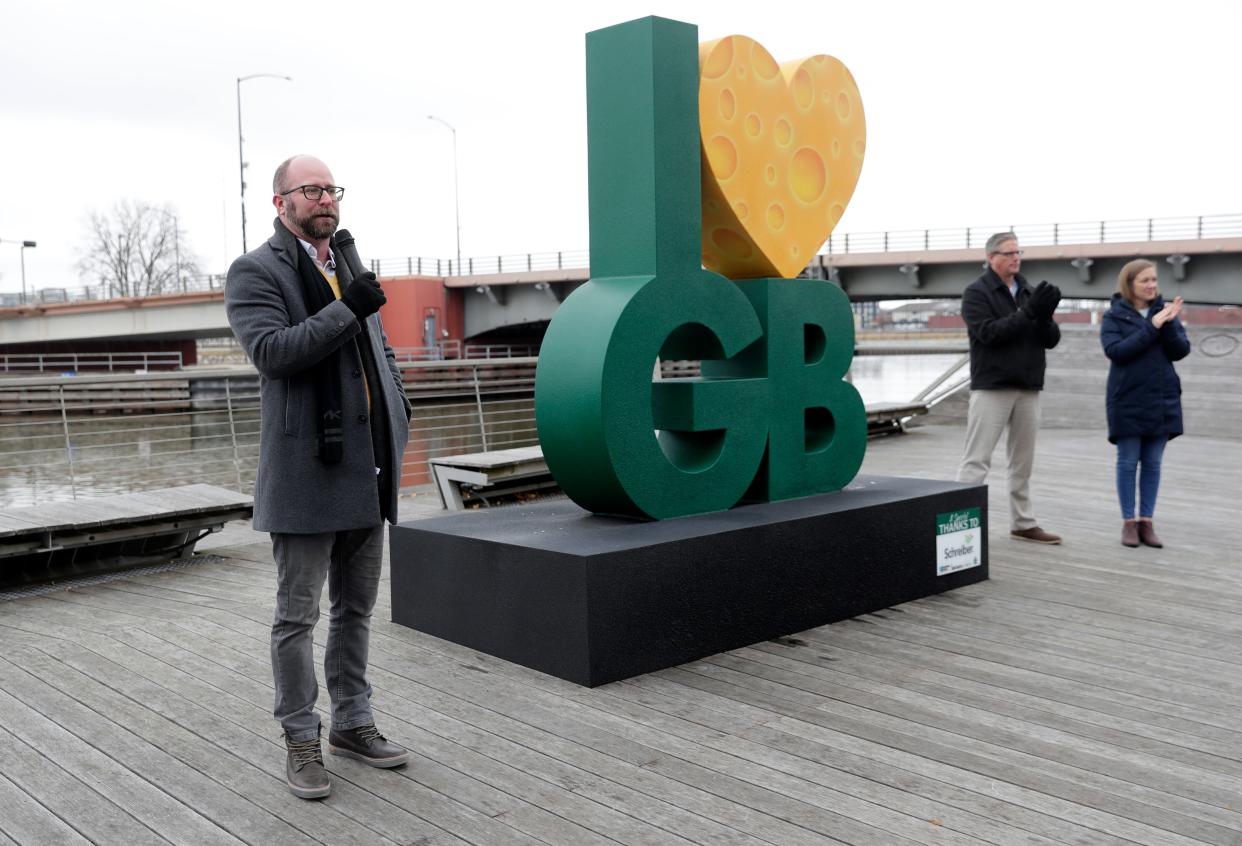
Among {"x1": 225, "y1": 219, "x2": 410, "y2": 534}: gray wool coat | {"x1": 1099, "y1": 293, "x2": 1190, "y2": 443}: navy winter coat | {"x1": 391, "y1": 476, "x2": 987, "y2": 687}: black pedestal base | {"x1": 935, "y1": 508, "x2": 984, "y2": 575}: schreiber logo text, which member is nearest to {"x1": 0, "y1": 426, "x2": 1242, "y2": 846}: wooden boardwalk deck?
{"x1": 391, "y1": 476, "x2": 987, "y2": 687}: black pedestal base

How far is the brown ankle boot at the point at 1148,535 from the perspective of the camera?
22.1 ft

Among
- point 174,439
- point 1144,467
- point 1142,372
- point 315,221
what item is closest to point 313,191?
point 315,221

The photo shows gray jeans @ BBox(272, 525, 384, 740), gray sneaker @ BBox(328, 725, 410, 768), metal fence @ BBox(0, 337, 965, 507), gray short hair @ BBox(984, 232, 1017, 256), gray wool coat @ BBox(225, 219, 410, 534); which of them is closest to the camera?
gray wool coat @ BBox(225, 219, 410, 534)

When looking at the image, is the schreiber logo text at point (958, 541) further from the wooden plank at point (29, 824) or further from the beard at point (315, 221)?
the wooden plank at point (29, 824)

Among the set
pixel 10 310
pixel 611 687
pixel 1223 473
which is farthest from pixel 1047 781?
pixel 10 310

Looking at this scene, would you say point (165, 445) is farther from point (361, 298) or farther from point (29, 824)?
point (361, 298)

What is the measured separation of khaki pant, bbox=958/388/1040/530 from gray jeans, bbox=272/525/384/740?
432 centimetres

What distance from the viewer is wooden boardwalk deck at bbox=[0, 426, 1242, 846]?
2928 mm

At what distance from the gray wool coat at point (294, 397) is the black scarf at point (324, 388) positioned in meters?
0.02

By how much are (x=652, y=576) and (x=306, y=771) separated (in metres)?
1.59

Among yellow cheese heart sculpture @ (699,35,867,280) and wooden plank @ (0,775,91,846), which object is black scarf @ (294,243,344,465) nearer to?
wooden plank @ (0,775,91,846)

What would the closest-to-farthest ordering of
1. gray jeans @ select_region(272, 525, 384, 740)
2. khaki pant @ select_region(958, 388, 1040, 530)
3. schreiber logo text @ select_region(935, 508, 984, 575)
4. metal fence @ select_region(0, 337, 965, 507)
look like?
gray jeans @ select_region(272, 525, 384, 740) → schreiber logo text @ select_region(935, 508, 984, 575) → khaki pant @ select_region(958, 388, 1040, 530) → metal fence @ select_region(0, 337, 965, 507)

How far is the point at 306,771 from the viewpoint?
3.12 metres

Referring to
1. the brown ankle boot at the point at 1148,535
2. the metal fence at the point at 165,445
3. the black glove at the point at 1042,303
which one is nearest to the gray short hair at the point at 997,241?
the black glove at the point at 1042,303
